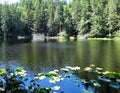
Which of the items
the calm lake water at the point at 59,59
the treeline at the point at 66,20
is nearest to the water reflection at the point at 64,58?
the calm lake water at the point at 59,59

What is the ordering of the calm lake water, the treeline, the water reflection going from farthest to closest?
the treeline, the water reflection, the calm lake water

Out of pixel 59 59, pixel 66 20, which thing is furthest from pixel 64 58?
pixel 66 20

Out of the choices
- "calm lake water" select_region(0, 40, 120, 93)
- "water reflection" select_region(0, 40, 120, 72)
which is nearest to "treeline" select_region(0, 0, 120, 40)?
"water reflection" select_region(0, 40, 120, 72)

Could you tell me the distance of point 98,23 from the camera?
8988 centimetres

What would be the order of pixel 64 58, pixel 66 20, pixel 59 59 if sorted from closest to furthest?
pixel 59 59 → pixel 64 58 → pixel 66 20

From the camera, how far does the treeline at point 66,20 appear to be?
88688 mm

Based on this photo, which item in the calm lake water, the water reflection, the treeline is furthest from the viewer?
the treeline

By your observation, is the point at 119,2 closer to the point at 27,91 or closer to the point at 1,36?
the point at 1,36

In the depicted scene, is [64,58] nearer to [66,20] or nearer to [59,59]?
[59,59]

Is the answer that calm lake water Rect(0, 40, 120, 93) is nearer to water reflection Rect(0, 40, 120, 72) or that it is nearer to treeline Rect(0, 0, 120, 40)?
water reflection Rect(0, 40, 120, 72)

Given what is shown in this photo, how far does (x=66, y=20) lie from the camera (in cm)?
10300

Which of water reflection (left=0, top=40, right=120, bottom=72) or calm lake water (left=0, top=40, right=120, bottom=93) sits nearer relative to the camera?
calm lake water (left=0, top=40, right=120, bottom=93)

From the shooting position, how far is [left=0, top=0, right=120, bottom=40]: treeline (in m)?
88.7

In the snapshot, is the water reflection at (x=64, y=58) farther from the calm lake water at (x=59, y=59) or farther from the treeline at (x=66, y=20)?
the treeline at (x=66, y=20)
